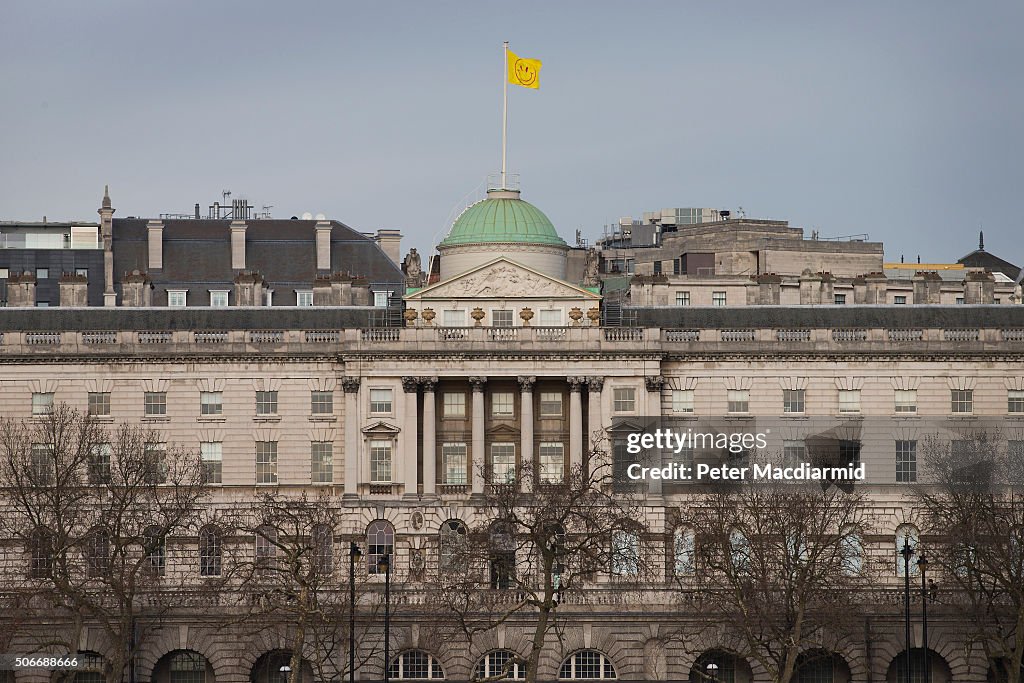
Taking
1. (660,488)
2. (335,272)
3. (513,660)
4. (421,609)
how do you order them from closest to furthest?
1. (513,660)
2. (421,609)
3. (660,488)
4. (335,272)

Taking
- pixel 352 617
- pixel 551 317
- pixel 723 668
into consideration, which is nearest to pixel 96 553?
pixel 352 617

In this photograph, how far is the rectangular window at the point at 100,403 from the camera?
571 feet

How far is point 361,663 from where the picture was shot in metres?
151

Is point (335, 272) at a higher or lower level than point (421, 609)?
higher

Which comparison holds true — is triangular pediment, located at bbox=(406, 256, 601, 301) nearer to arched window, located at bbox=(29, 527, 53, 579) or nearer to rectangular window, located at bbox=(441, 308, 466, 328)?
rectangular window, located at bbox=(441, 308, 466, 328)

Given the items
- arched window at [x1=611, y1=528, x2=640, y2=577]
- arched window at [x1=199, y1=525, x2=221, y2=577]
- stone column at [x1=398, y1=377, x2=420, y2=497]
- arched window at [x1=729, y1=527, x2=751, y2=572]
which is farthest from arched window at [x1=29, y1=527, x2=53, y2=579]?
arched window at [x1=729, y1=527, x2=751, y2=572]

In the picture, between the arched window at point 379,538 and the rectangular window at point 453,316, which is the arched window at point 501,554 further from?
the rectangular window at point 453,316

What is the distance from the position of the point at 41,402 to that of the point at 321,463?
55.7 ft

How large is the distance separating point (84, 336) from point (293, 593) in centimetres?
3375

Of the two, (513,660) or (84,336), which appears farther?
(84,336)

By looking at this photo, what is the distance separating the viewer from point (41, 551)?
153250mm

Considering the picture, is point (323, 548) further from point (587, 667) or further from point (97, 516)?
point (587, 667)

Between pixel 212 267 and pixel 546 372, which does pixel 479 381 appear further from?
pixel 212 267

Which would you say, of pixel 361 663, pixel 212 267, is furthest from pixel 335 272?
pixel 361 663
